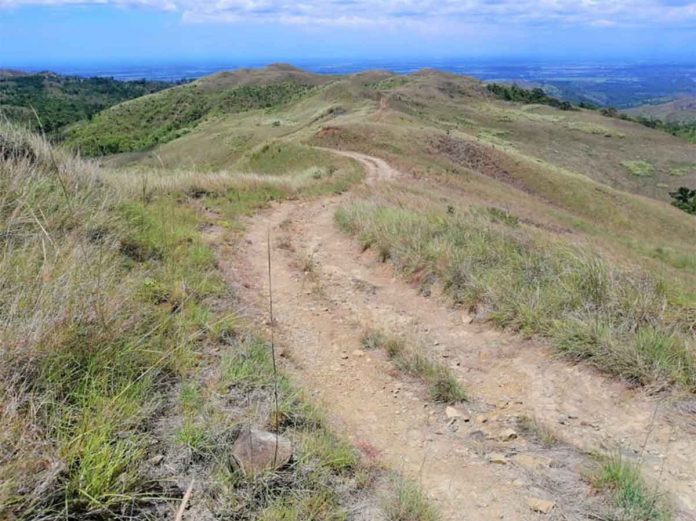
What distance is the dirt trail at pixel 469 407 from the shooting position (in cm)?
311

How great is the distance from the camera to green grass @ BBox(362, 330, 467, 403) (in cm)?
426

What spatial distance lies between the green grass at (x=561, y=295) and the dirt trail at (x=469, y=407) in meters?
0.22

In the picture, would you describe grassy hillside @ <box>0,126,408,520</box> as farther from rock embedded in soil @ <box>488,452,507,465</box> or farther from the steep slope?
the steep slope

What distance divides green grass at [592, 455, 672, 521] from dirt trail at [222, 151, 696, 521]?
14 cm

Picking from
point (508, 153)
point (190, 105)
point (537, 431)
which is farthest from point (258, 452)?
point (190, 105)

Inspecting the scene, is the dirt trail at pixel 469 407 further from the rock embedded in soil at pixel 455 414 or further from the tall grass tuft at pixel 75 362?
the tall grass tuft at pixel 75 362

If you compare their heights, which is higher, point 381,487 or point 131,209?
point 131,209

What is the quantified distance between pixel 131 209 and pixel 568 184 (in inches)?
1149

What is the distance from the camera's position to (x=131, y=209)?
6.91 metres

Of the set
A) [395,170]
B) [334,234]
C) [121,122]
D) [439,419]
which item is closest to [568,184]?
[395,170]

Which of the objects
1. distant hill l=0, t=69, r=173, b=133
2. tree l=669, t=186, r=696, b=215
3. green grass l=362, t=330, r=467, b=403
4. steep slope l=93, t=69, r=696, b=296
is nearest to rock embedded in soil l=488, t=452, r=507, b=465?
green grass l=362, t=330, r=467, b=403

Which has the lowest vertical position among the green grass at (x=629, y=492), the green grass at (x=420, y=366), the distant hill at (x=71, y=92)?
the green grass at (x=420, y=366)

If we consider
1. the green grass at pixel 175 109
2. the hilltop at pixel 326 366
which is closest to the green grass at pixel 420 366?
the hilltop at pixel 326 366

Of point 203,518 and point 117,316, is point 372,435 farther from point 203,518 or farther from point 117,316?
point 117,316
